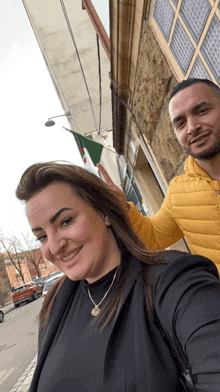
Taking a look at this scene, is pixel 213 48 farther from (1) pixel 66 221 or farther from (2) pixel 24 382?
(2) pixel 24 382

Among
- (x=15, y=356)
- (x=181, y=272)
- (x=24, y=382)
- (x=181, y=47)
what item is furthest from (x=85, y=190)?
(x=15, y=356)

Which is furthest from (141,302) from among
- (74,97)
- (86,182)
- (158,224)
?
(74,97)

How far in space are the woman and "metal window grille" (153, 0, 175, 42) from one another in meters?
2.40

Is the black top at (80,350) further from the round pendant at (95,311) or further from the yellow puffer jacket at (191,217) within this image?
the yellow puffer jacket at (191,217)

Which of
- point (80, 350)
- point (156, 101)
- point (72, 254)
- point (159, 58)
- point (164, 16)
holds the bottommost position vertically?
point (80, 350)

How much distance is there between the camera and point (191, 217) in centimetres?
215

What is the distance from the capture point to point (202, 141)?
6.30ft

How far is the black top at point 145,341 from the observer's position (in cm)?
88

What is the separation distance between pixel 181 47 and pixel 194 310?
9.51ft

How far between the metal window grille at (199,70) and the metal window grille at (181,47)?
0.13 metres

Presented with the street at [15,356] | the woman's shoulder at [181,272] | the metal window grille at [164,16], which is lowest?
the street at [15,356]

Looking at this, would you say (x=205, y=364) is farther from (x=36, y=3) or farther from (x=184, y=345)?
(x=36, y=3)

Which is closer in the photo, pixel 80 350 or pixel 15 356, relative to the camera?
pixel 80 350

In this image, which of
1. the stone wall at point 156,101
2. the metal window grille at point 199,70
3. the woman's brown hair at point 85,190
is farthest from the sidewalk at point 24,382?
the metal window grille at point 199,70
